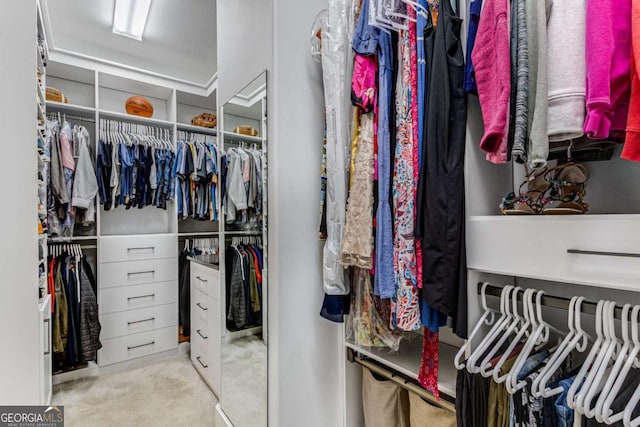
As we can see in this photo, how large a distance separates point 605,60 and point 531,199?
1.24 ft

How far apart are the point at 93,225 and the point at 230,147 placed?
1893 millimetres

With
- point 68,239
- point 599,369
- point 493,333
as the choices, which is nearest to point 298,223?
point 493,333

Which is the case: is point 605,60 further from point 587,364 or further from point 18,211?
point 18,211

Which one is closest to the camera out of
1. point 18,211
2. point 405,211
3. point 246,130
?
point 405,211

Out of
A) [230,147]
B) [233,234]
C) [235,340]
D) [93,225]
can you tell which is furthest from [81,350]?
[230,147]

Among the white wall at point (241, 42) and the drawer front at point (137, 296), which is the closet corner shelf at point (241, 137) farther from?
the drawer front at point (137, 296)

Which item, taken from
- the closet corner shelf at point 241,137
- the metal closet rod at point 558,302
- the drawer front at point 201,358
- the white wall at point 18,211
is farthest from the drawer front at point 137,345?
the metal closet rod at point 558,302

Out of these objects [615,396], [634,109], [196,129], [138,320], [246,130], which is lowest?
[138,320]

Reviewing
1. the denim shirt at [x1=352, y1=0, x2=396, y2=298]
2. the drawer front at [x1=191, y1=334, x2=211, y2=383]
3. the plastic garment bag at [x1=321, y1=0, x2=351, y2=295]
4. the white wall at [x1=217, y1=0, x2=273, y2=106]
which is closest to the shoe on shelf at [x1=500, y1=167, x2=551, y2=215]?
the denim shirt at [x1=352, y1=0, x2=396, y2=298]

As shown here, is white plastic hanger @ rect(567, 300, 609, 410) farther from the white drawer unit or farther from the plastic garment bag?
the white drawer unit

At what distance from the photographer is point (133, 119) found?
2.91 m

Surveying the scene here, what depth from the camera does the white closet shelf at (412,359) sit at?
1.11m

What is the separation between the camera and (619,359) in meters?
0.73

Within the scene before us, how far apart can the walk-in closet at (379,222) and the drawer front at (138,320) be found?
143 millimetres
